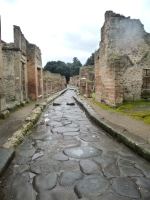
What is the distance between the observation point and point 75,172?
2613 mm

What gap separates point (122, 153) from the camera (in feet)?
11.0

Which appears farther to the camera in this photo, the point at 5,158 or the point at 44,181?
the point at 5,158

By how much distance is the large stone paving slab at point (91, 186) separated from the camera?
2.09 m

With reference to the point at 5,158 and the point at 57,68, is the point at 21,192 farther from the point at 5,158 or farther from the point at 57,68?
the point at 57,68

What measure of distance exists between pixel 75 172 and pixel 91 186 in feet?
1.43

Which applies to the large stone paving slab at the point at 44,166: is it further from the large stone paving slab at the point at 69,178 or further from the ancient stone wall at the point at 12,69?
the ancient stone wall at the point at 12,69

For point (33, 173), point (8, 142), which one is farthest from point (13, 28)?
point (33, 173)

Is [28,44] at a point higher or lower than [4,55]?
higher

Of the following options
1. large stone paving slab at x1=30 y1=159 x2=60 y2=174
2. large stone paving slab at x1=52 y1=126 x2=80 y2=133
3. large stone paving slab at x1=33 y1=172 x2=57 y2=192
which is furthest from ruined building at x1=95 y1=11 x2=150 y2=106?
large stone paving slab at x1=33 y1=172 x2=57 y2=192

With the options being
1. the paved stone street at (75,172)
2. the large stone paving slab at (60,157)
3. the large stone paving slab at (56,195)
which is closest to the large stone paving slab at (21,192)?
the paved stone street at (75,172)

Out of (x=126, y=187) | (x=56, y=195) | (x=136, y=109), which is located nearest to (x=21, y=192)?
(x=56, y=195)

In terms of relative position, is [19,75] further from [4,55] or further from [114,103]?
[114,103]

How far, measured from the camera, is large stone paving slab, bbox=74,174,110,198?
209 centimetres

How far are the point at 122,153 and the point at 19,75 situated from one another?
793 centimetres
